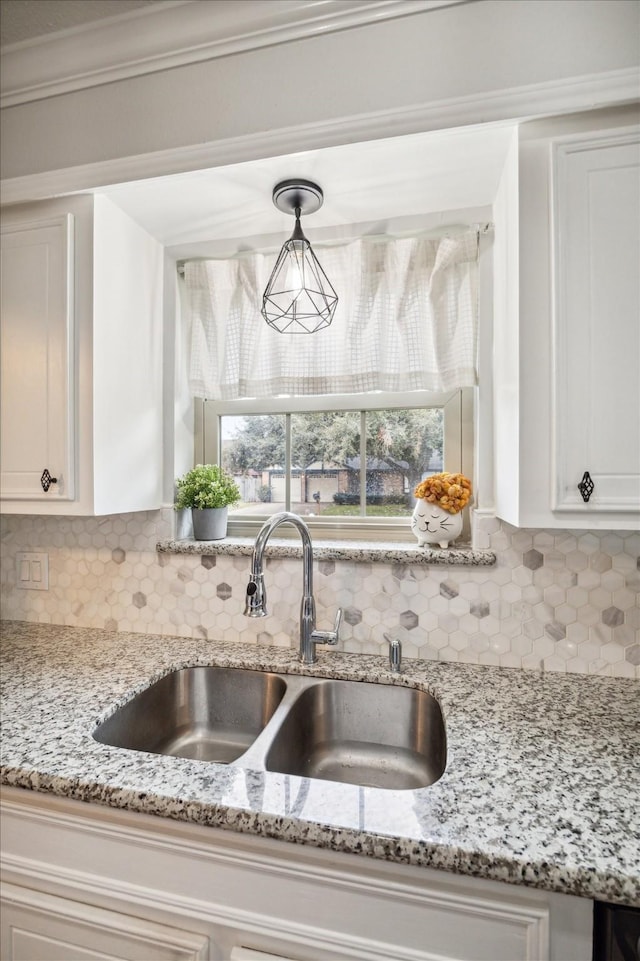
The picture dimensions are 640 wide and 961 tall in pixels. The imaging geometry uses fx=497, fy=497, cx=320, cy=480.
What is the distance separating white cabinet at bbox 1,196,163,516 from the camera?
129cm

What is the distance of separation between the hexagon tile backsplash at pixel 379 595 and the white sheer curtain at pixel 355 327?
0.51m

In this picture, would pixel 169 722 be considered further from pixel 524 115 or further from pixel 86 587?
pixel 524 115

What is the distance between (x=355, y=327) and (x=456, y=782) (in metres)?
1.21

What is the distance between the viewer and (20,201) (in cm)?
135

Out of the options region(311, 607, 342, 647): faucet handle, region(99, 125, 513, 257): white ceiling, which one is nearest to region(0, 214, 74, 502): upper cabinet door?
region(99, 125, 513, 257): white ceiling

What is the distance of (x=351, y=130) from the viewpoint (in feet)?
3.66

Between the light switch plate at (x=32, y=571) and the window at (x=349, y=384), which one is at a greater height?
the window at (x=349, y=384)

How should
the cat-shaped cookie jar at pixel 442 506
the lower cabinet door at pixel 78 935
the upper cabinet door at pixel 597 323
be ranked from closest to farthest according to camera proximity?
the lower cabinet door at pixel 78 935
the upper cabinet door at pixel 597 323
the cat-shaped cookie jar at pixel 442 506

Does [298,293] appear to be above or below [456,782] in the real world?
above

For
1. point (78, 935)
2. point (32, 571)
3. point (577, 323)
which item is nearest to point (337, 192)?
point (577, 323)

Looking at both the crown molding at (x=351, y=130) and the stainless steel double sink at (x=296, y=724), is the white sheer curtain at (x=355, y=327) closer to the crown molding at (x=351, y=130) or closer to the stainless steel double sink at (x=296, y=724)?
the crown molding at (x=351, y=130)

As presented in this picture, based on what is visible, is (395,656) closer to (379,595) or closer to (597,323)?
(379,595)

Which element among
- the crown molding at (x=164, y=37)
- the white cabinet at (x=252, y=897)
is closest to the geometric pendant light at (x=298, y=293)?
the crown molding at (x=164, y=37)

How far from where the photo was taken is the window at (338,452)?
1572 mm
